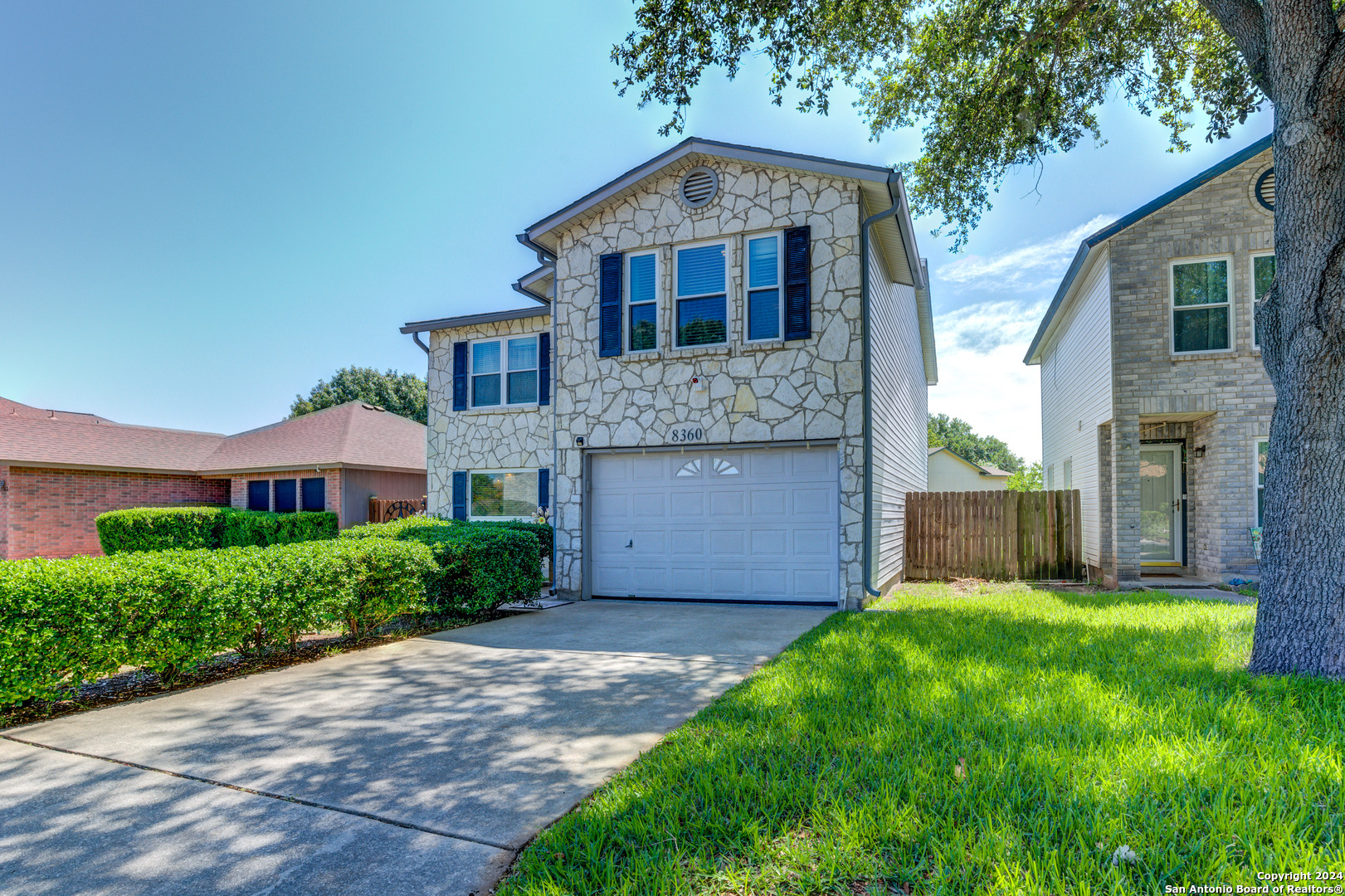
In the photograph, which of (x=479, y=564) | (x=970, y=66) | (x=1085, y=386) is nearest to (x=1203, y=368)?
(x=1085, y=386)

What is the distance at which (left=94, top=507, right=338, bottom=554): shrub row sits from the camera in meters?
17.1

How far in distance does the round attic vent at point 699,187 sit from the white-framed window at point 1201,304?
8.08 m

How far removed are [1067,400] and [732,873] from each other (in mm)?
16344

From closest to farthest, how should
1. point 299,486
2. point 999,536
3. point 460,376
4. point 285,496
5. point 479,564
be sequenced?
point 479,564 < point 999,536 < point 460,376 < point 299,486 < point 285,496

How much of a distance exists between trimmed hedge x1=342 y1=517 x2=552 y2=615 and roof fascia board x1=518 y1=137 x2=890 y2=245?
199 inches

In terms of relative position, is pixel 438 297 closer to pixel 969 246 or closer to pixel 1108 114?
pixel 969 246

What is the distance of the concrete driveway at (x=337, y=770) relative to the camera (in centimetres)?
258

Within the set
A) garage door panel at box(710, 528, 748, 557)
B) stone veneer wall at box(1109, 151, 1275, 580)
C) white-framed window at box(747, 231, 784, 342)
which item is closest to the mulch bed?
garage door panel at box(710, 528, 748, 557)

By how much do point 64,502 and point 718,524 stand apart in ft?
68.1

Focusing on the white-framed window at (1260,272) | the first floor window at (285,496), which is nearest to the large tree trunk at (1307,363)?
the white-framed window at (1260,272)

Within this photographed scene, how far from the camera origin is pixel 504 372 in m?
14.6

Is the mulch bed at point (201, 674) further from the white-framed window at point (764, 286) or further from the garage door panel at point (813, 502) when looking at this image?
the white-framed window at point (764, 286)

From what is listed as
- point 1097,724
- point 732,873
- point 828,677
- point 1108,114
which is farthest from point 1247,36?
point 732,873

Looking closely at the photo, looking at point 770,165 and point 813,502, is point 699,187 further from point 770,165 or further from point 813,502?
point 813,502
